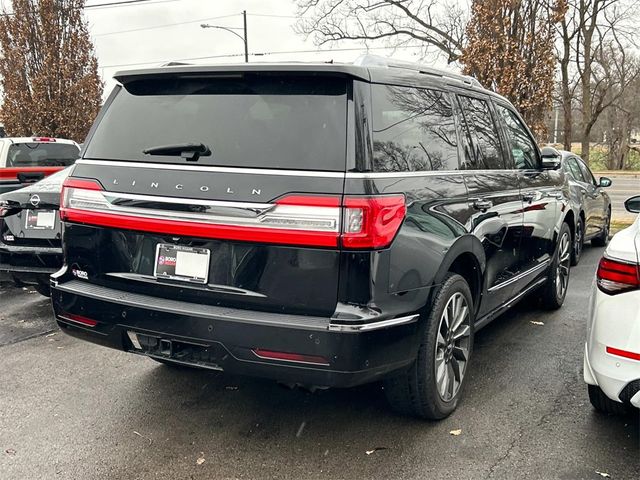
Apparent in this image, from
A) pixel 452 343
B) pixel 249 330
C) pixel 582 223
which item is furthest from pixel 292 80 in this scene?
pixel 582 223

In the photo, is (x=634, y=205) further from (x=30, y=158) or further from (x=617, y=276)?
(x=30, y=158)

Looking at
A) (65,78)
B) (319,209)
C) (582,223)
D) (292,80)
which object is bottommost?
(582,223)

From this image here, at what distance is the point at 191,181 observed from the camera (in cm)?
283

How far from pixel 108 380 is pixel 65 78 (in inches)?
660

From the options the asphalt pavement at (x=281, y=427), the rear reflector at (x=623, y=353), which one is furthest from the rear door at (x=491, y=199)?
the rear reflector at (x=623, y=353)

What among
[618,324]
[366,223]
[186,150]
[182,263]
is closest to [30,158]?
[186,150]

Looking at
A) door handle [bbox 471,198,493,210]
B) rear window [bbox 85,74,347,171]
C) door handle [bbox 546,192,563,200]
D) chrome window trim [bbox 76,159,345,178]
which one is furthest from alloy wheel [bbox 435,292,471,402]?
door handle [bbox 546,192,563,200]

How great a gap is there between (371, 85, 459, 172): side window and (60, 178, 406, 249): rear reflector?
9.7 inches

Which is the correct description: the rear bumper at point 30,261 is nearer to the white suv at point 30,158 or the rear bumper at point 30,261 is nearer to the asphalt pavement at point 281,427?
the asphalt pavement at point 281,427

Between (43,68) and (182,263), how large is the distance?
18065 millimetres

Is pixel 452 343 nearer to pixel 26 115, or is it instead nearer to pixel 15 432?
pixel 15 432

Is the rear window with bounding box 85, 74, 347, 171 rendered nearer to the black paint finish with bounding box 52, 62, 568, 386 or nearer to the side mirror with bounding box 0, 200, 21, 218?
the black paint finish with bounding box 52, 62, 568, 386

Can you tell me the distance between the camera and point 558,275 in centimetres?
566

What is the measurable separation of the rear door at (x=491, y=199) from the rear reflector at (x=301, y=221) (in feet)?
3.38
